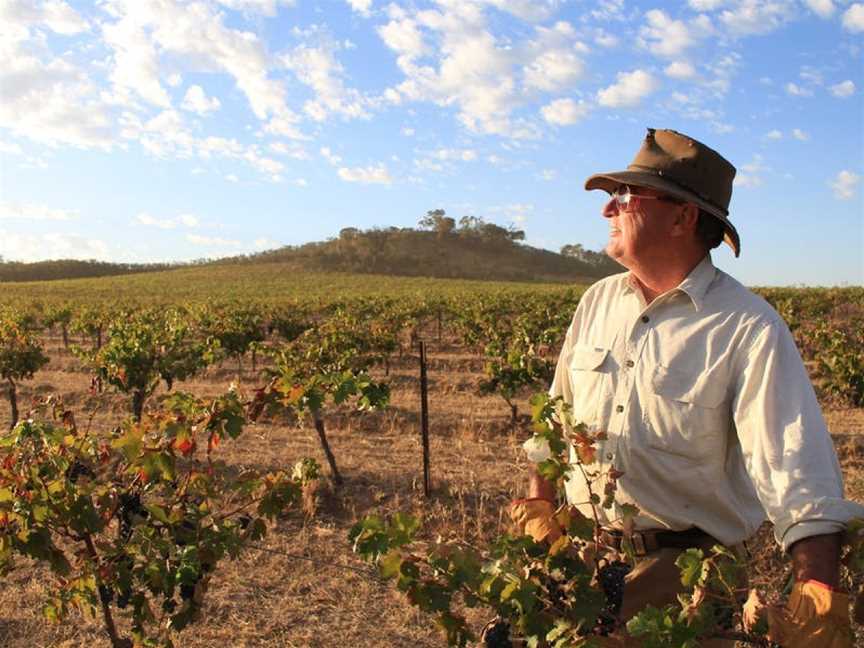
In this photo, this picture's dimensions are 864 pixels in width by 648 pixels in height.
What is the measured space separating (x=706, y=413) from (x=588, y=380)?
0.41 metres

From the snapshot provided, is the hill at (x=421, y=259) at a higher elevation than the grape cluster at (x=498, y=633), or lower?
higher

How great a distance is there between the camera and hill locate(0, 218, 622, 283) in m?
67.9

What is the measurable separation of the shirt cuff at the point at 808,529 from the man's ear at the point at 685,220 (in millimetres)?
935

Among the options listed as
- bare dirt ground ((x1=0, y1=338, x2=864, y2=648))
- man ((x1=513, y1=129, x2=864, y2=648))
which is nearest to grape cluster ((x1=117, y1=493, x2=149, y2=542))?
bare dirt ground ((x1=0, y1=338, x2=864, y2=648))

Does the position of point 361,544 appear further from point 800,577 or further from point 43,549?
point 43,549

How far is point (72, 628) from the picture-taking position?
14.6 feet

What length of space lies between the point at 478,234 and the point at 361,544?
274ft

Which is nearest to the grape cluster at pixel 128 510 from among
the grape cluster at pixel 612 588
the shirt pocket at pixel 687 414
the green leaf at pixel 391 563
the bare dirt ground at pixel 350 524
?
the bare dirt ground at pixel 350 524

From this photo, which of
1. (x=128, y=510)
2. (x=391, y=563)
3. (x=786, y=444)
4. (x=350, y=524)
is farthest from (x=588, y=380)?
(x=350, y=524)

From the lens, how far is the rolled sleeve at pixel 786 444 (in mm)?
1745

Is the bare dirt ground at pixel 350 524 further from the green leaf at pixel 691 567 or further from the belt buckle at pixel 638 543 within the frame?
the green leaf at pixel 691 567

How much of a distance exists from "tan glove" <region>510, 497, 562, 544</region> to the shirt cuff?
21.9 inches

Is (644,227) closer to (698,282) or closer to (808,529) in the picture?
(698,282)

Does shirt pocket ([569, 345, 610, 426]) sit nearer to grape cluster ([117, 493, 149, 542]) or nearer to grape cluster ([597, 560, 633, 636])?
grape cluster ([597, 560, 633, 636])
